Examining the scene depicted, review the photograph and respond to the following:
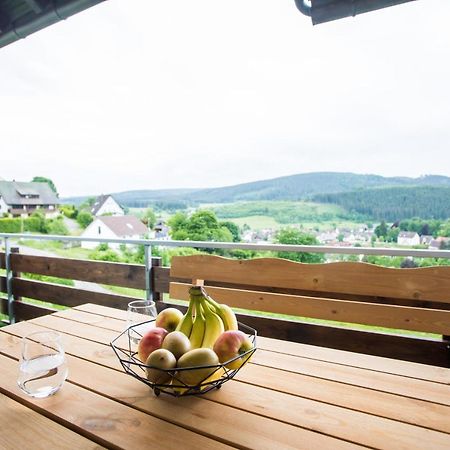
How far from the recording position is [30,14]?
2586 mm

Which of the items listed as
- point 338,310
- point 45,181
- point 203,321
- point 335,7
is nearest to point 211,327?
point 203,321

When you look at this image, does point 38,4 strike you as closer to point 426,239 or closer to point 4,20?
point 4,20

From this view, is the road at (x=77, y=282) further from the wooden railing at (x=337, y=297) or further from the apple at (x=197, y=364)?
the apple at (x=197, y=364)

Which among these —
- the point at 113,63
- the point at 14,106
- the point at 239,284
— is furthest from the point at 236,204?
the point at 14,106

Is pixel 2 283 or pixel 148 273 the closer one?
pixel 148 273

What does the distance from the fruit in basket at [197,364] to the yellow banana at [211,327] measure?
66 mm

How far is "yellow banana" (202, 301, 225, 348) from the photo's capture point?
0.81 meters

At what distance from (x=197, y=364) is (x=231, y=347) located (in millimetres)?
82

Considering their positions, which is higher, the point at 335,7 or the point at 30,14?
the point at 30,14

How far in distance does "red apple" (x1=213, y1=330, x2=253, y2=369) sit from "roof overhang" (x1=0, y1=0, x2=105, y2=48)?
2.30 m

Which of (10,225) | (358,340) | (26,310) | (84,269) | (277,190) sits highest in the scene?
(277,190)

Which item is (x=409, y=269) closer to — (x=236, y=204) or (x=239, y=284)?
(x=239, y=284)

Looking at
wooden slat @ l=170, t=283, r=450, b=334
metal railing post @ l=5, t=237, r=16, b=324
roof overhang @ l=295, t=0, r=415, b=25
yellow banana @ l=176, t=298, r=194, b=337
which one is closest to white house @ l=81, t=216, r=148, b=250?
metal railing post @ l=5, t=237, r=16, b=324

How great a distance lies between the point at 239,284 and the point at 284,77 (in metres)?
4.02
